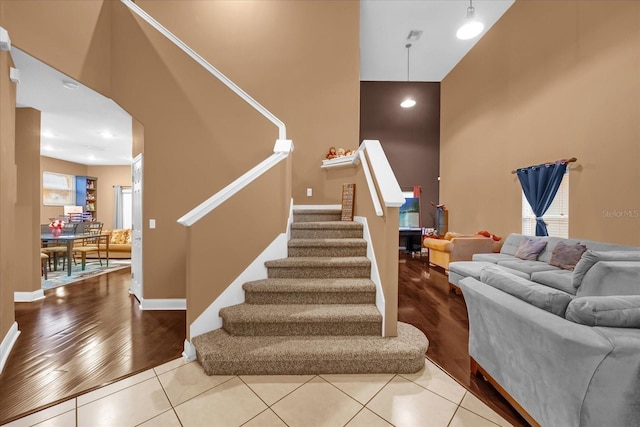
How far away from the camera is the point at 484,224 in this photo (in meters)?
6.02

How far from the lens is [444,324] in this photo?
311cm

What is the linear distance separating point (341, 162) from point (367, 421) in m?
3.33

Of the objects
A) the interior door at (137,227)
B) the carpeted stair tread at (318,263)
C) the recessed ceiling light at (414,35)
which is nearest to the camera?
the carpeted stair tread at (318,263)

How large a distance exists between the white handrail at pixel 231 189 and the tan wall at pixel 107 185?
9.18 meters

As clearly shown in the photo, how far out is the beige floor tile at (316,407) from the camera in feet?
5.49

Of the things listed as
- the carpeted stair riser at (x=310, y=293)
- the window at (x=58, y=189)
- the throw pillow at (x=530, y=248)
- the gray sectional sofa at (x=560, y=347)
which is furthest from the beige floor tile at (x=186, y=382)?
the window at (x=58, y=189)

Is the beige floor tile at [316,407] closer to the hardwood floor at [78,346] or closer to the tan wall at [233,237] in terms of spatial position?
the tan wall at [233,237]

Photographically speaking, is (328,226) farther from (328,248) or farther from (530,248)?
(530,248)

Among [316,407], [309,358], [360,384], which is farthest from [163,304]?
[360,384]

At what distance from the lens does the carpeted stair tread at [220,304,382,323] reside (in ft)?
7.66

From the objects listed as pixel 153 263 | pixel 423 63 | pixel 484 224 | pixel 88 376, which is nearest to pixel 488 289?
pixel 88 376

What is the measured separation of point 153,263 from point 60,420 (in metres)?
2.11

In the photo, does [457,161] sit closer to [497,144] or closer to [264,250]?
[497,144]

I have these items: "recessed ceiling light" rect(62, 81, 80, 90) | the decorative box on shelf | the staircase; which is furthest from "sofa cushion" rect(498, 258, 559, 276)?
"recessed ceiling light" rect(62, 81, 80, 90)
